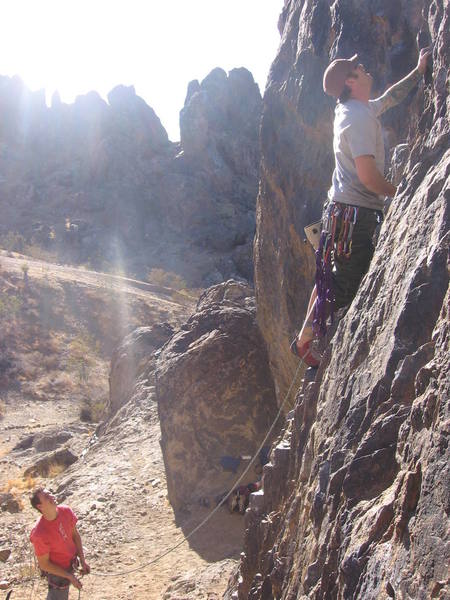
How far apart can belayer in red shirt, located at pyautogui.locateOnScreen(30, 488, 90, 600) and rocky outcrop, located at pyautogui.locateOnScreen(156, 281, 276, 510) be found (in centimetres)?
466

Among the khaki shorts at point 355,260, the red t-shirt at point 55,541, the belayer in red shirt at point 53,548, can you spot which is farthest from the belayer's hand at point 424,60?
the red t-shirt at point 55,541

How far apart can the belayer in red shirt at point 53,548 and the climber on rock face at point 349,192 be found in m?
2.27

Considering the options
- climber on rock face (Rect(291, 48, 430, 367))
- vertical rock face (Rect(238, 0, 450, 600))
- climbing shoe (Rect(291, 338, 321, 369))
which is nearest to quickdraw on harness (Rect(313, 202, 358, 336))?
climber on rock face (Rect(291, 48, 430, 367))

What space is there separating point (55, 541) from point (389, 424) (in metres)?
3.19

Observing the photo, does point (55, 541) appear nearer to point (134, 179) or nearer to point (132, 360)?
point (132, 360)

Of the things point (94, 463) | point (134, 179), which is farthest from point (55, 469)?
point (134, 179)

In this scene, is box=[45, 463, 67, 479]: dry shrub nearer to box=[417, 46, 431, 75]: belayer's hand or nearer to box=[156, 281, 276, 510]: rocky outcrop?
box=[156, 281, 276, 510]: rocky outcrop

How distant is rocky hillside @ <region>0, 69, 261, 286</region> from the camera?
4831cm

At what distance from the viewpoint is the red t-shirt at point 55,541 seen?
5.09m

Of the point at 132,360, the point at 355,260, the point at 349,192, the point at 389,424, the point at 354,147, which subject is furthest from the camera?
the point at 132,360

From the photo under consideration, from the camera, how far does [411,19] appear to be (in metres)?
6.02

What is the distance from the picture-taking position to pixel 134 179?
56.1 m

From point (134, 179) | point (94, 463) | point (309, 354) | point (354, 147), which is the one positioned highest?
point (134, 179)

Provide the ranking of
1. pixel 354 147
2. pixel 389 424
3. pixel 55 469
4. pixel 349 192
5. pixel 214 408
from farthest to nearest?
1. pixel 55 469
2. pixel 214 408
3. pixel 349 192
4. pixel 354 147
5. pixel 389 424
